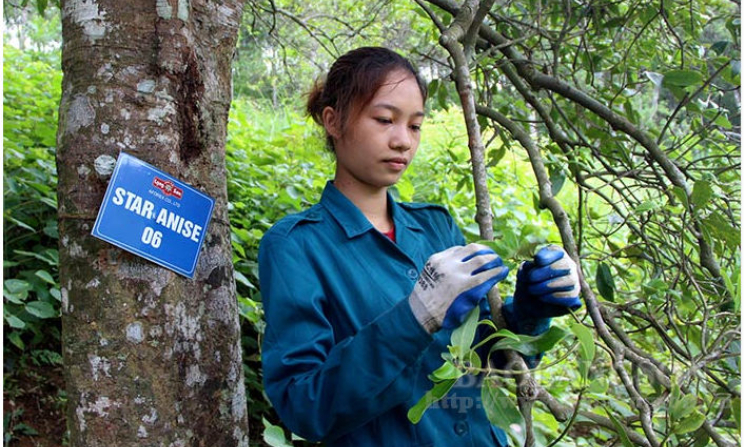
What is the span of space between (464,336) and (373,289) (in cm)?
36

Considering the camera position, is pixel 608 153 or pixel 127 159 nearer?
pixel 127 159

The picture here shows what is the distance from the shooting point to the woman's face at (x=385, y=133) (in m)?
1.35

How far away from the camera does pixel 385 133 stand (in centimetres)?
135

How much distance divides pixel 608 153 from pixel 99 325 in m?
1.48

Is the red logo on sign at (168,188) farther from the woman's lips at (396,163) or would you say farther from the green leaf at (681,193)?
the green leaf at (681,193)

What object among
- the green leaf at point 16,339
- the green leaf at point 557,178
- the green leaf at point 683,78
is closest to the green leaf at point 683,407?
the green leaf at point 557,178

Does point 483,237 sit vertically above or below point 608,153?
below

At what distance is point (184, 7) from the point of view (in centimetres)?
133

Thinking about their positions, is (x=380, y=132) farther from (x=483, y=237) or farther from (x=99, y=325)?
(x=99, y=325)

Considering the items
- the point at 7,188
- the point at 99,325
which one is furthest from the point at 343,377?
the point at 7,188

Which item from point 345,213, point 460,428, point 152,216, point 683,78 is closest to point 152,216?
point 152,216

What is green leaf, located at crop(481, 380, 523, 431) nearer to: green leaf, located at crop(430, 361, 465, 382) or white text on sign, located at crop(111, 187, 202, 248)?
green leaf, located at crop(430, 361, 465, 382)

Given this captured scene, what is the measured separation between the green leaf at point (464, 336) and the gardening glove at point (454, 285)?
0.11 ft

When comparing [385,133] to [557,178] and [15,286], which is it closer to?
[557,178]
